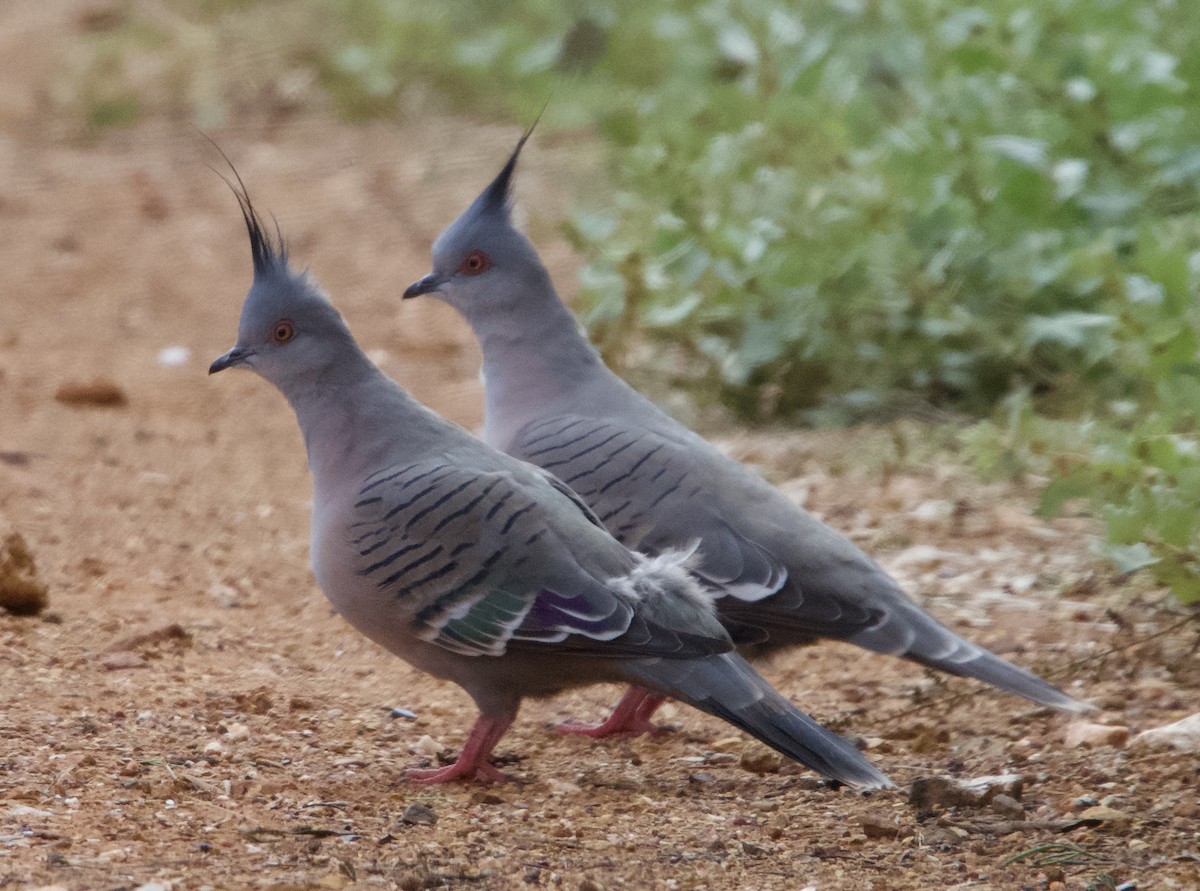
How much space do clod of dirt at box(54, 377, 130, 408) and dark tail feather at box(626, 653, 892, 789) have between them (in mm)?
4024

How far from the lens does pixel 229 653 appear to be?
176 inches

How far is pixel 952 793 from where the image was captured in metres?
3.44

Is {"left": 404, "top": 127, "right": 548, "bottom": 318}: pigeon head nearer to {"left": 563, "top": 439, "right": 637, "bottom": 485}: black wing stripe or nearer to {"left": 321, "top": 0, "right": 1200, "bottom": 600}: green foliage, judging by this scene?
{"left": 563, "top": 439, "right": 637, "bottom": 485}: black wing stripe

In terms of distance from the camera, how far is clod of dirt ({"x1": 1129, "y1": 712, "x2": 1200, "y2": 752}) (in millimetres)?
3729

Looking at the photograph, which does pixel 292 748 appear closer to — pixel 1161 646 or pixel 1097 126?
pixel 1161 646

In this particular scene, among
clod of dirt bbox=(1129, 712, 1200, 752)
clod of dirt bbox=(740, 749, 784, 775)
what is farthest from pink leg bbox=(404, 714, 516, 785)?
clod of dirt bbox=(1129, 712, 1200, 752)

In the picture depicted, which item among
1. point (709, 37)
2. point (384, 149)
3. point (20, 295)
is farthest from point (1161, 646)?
point (384, 149)

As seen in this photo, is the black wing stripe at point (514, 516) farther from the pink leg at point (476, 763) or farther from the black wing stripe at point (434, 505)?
the pink leg at point (476, 763)

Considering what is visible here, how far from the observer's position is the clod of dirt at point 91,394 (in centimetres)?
686

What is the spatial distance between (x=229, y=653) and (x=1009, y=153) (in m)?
3.26

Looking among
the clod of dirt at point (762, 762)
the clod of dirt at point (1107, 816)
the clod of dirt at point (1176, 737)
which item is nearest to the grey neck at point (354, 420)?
the clod of dirt at point (762, 762)

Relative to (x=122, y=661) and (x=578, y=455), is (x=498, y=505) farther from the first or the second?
(x=122, y=661)

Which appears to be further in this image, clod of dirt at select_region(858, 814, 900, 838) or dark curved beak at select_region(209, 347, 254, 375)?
dark curved beak at select_region(209, 347, 254, 375)

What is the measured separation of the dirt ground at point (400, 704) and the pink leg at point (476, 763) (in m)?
0.06
